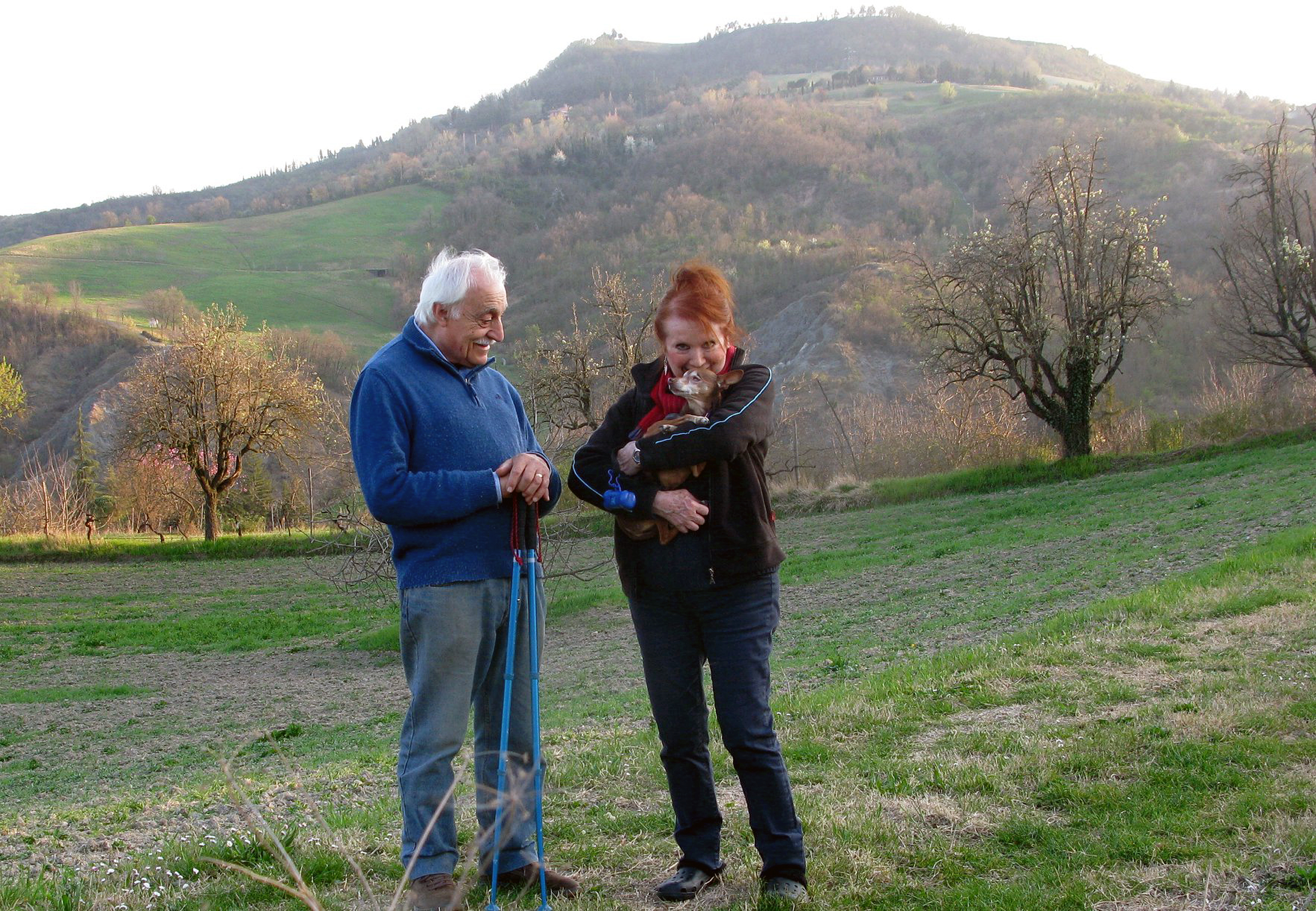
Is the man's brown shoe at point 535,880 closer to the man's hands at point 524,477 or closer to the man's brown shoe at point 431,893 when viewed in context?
the man's brown shoe at point 431,893

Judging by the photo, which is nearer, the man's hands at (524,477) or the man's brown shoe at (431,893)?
the man's brown shoe at (431,893)

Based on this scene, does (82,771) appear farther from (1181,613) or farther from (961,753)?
(1181,613)

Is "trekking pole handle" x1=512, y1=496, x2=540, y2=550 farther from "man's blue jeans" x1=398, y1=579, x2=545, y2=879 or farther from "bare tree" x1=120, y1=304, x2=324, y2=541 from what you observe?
"bare tree" x1=120, y1=304, x2=324, y2=541

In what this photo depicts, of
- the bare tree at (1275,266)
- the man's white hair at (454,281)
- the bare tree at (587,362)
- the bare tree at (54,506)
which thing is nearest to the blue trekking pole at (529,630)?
the man's white hair at (454,281)

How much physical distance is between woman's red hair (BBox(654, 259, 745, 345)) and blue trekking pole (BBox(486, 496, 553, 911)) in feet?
2.60

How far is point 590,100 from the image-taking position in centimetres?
18250

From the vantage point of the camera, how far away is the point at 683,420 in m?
3.42

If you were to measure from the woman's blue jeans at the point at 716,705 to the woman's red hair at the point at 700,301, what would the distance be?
885 millimetres

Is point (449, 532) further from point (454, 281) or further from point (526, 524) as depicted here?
point (454, 281)

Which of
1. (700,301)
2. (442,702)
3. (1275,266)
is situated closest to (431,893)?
(442,702)

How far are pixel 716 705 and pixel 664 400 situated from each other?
1.06m

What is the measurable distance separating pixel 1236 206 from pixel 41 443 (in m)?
64.8

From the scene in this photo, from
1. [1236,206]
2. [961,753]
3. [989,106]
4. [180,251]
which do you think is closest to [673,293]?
[961,753]

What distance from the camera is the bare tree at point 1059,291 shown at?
83.0ft
